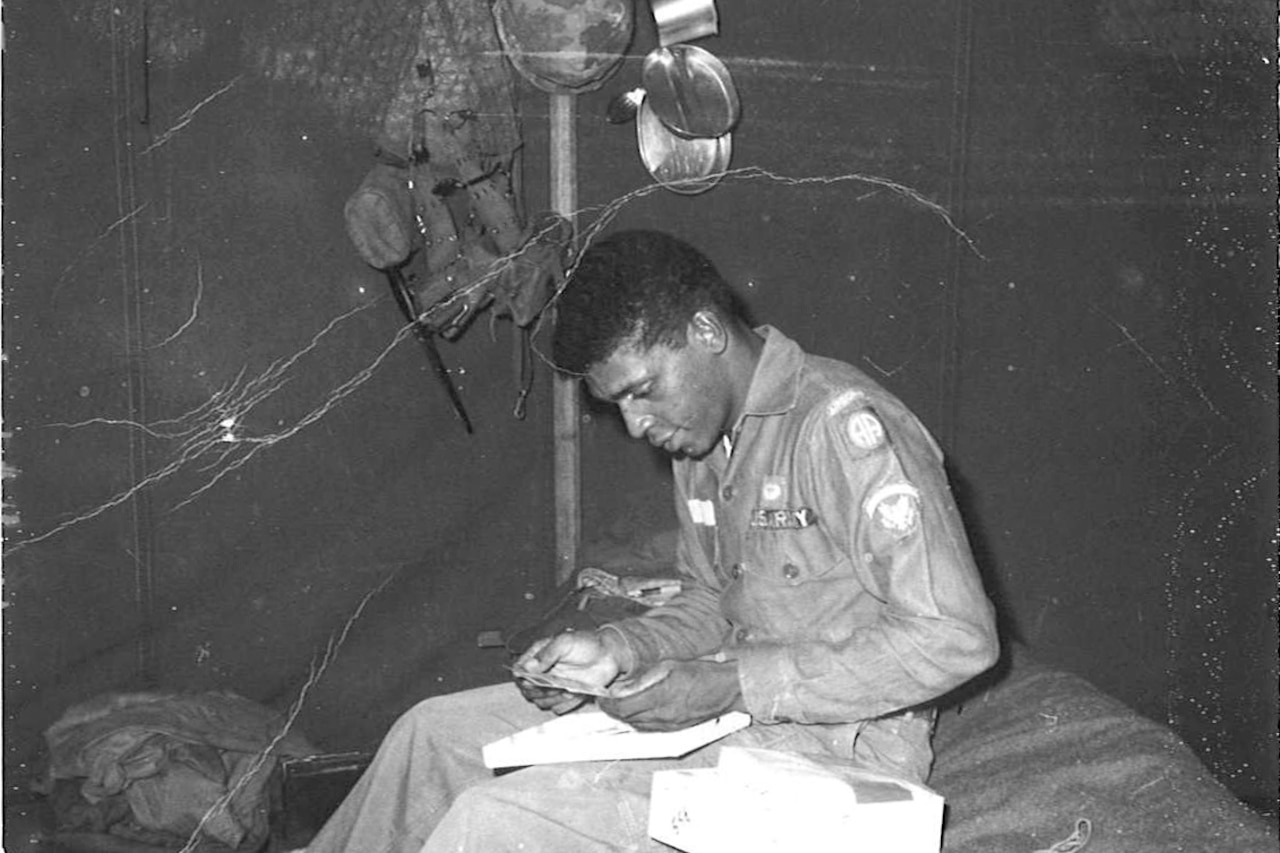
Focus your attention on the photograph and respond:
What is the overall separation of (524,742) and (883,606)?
0.63 metres

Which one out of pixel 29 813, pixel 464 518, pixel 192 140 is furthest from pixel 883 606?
pixel 29 813

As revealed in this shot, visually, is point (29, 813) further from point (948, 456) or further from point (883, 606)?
point (948, 456)

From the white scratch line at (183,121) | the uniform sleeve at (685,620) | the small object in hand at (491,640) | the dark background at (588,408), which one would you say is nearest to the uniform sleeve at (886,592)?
the uniform sleeve at (685,620)

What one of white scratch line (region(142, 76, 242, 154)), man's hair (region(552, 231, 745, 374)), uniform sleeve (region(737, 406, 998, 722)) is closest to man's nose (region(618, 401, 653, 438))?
man's hair (region(552, 231, 745, 374))

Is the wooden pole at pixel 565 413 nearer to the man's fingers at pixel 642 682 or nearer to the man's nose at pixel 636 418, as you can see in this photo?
the man's nose at pixel 636 418

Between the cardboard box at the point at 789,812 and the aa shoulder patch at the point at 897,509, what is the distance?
0.38 m

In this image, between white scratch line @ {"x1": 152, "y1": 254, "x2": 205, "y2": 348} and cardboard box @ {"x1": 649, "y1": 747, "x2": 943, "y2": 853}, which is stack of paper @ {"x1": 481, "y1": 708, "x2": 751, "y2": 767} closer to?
cardboard box @ {"x1": 649, "y1": 747, "x2": 943, "y2": 853}

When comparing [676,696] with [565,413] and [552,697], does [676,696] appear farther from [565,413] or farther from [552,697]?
[565,413]

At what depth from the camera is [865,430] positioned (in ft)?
6.95

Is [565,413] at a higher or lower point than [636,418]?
lower

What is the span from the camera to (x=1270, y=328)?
3471 mm

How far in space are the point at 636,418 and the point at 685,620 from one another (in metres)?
0.42

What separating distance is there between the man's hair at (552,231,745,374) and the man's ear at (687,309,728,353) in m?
0.01

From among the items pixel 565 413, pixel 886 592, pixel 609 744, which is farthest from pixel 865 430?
pixel 565 413
